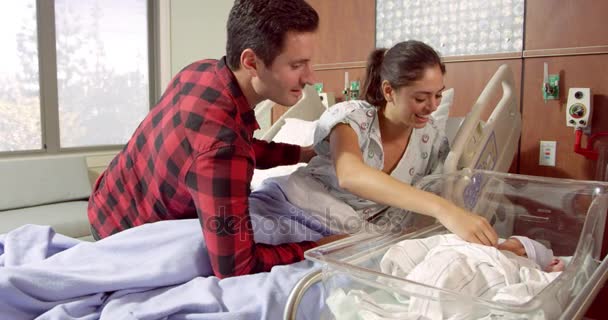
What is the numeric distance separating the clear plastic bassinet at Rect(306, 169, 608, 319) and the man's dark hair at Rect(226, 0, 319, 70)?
46 centimetres

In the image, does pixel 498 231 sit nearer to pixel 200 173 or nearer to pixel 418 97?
pixel 418 97

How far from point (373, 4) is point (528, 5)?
2.59ft

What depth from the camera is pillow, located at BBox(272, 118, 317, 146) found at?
215cm

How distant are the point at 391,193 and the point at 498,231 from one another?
1.46 ft

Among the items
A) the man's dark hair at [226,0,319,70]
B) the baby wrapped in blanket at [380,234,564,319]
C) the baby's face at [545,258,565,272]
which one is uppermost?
the man's dark hair at [226,0,319,70]

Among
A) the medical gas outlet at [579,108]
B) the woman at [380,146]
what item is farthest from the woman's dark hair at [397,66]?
the medical gas outlet at [579,108]

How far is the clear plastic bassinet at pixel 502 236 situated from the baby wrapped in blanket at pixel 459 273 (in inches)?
0.5

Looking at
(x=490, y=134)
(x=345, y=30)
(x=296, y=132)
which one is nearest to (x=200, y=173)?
(x=490, y=134)

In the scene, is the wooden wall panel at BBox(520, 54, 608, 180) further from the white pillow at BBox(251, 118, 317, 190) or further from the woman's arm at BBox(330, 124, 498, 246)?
the woman's arm at BBox(330, 124, 498, 246)

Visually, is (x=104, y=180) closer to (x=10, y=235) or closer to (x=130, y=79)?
(x=10, y=235)

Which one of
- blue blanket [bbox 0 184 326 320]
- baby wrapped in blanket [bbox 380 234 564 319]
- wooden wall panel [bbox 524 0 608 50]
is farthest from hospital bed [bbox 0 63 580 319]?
wooden wall panel [bbox 524 0 608 50]

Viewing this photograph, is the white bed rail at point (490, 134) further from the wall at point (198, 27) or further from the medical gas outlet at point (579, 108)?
the wall at point (198, 27)

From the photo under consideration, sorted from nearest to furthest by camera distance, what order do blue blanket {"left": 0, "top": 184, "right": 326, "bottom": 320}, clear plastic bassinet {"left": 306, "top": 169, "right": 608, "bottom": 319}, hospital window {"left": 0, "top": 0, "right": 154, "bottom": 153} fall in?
clear plastic bassinet {"left": 306, "top": 169, "right": 608, "bottom": 319}, blue blanket {"left": 0, "top": 184, "right": 326, "bottom": 320}, hospital window {"left": 0, "top": 0, "right": 154, "bottom": 153}

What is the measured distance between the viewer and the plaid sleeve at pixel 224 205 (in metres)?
0.99
